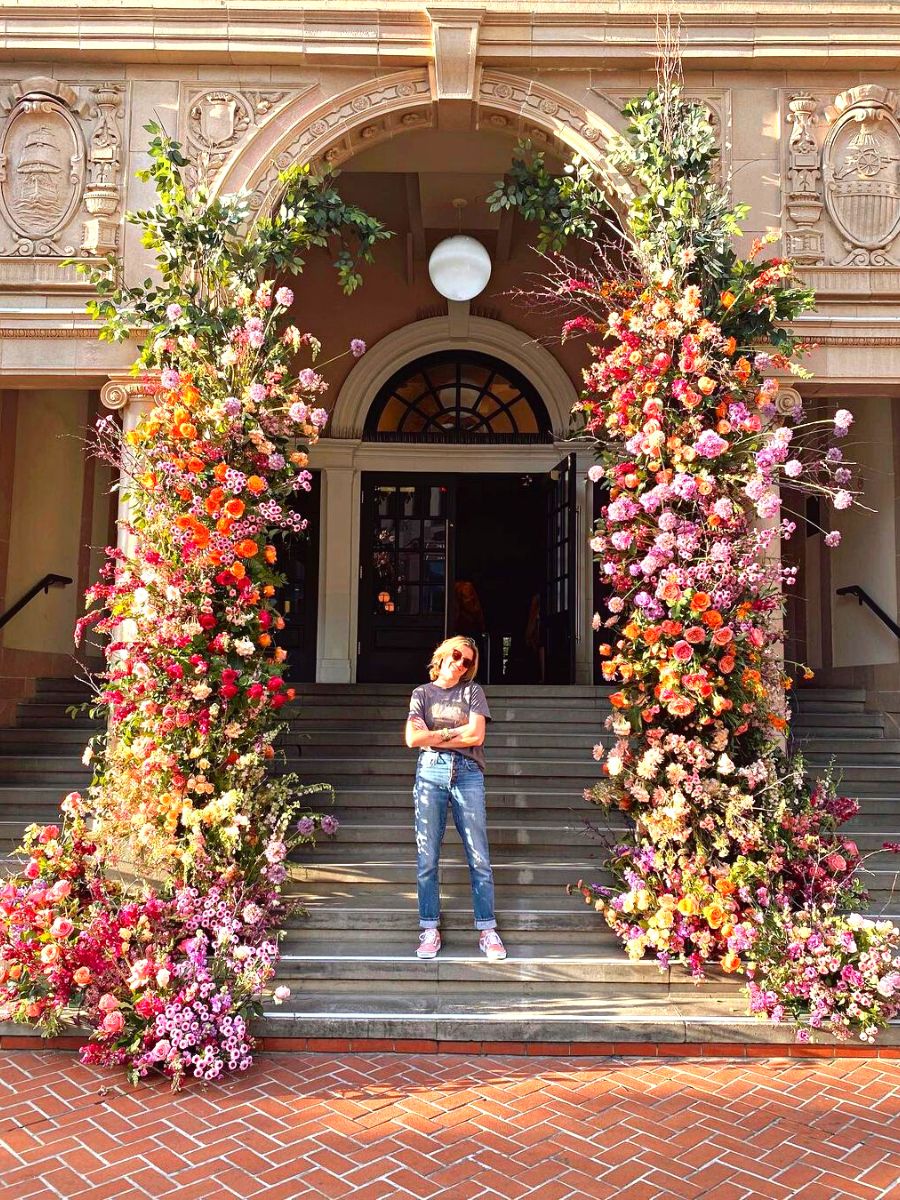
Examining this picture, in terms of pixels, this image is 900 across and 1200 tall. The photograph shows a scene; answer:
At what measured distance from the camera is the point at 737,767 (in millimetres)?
4770

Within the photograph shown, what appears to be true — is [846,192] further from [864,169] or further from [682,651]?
[682,651]

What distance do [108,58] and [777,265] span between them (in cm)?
433

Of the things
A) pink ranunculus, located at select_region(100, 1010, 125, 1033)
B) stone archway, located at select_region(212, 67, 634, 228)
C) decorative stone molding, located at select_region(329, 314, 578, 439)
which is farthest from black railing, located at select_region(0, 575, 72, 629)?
pink ranunculus, located at select_region(100, 1010, 125, 1033)

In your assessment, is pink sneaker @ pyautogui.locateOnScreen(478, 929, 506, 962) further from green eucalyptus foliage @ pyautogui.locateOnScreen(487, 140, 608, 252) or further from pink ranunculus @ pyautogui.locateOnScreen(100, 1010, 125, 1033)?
green eucalyptus foliage @ pyautogui.locateOnScreen(487, 140, 608, 252)

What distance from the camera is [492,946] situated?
174 inches

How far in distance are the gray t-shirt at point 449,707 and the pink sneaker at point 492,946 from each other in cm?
79

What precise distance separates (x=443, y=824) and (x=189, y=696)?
4.73ft

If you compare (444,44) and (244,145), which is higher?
(444,44)

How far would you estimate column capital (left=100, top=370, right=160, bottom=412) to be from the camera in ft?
18.4

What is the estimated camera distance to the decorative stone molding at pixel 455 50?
5699 millimetres

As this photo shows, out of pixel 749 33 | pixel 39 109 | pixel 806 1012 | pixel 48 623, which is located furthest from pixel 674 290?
pixel 48 623

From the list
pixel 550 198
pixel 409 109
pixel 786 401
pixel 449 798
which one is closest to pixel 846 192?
pixel 786 401

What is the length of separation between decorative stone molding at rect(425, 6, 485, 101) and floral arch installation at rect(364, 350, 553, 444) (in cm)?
382

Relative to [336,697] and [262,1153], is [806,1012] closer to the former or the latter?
[262,1153]
